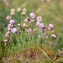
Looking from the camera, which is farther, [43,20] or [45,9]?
[45,9]

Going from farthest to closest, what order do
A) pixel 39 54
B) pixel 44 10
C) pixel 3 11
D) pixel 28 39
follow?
pixel 44 10, pixel 3 11, pixel 28 39, pixel 39 54

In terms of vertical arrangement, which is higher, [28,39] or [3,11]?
[3,11]

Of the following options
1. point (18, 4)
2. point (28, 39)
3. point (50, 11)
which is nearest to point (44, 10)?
point (50, 11)

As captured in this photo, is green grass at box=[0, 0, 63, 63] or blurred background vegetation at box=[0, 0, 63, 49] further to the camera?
blurred background vegetation at box=[0, 0, 63, 49]

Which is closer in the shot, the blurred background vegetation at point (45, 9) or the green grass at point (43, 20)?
the green grass at point (43, 20)

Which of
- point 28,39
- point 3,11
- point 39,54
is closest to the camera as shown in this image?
point 39,54

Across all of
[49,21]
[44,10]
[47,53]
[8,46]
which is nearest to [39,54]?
[47,53]

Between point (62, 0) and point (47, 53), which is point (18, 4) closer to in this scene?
Result: point (62, 0)

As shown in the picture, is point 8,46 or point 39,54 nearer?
point 39,54

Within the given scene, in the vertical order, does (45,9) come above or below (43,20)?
above
